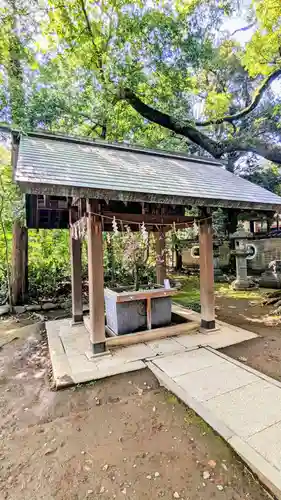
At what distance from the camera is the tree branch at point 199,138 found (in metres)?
8.41

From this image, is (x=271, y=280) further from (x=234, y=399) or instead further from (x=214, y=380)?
(x=234, y=399)

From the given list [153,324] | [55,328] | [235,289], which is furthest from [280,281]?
[55,328]

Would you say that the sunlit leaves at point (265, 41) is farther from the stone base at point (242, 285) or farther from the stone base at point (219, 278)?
the stone base at point (219, 278)

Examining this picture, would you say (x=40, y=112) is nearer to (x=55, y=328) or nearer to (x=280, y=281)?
(x=55, y=328)

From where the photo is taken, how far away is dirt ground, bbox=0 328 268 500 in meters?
1.72

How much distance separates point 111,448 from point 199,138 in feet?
33.0

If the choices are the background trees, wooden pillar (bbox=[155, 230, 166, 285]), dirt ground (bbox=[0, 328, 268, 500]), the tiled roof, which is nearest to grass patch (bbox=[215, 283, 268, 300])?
wooden pillar (bbox=[155, 230, 166, 285])

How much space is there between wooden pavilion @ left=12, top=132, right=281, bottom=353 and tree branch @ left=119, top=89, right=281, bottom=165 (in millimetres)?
3282

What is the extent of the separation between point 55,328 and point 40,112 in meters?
5.89

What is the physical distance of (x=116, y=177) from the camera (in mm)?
3746

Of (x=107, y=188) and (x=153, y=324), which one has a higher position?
(x=107, y=188)

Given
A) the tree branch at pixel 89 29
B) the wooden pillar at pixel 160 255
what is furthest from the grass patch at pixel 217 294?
the tree branch at pixel 89 29

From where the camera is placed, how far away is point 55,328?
5.20 m

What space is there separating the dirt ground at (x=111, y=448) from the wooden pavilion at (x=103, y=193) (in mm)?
1124
